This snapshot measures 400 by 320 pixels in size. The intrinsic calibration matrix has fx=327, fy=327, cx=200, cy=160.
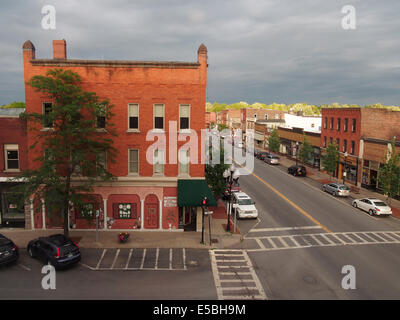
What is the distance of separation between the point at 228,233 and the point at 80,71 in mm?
17084

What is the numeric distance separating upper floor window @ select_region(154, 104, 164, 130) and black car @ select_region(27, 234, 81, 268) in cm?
1096

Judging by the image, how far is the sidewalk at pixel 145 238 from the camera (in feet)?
76.6

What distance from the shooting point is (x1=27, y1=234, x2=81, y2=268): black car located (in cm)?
1880

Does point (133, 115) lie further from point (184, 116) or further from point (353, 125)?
point (353, 125)

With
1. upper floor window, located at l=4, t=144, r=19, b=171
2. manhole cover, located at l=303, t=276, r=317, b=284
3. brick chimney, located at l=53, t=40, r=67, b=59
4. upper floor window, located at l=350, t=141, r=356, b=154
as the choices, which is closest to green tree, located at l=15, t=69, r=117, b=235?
brick chimney, located at l=53, t=40, r=67, b=59

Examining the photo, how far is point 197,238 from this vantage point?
2486cm

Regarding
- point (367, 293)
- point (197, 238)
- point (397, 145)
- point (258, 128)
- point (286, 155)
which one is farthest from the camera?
point (258, 128)

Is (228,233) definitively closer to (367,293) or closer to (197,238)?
(197,238)

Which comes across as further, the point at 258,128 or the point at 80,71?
the point at 258,128

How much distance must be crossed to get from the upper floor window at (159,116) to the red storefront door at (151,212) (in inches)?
222

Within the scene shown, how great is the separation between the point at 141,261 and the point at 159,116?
447 inches

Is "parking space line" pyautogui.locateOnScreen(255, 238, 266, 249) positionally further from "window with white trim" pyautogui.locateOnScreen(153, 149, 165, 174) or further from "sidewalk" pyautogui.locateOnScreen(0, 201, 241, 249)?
"window with white trim" pyautogui.locateOnScreen(153, 149, 165, 174)

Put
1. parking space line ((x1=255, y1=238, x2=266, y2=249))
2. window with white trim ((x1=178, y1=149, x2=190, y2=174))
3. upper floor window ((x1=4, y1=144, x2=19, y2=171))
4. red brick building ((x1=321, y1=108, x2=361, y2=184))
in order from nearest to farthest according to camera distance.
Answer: parking space line ((x1=255, y1=238, x2=266, y2=249))
window with white trim ((x1=178, y1=149, x2=190, y2=174))
upper floor window ((x1=4, y1=144, x2=19, y2=171))
red brick building ((x1=321, y1=108, x2=361, y2=184))
